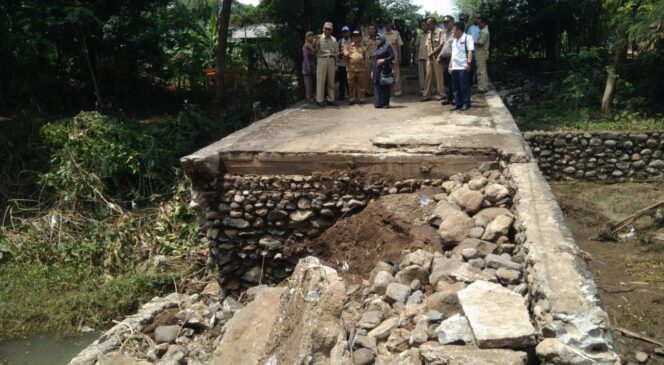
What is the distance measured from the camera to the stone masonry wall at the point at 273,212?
5.99 meters

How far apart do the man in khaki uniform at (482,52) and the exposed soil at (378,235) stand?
17.0ft

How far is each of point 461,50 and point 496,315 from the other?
5.94 meters

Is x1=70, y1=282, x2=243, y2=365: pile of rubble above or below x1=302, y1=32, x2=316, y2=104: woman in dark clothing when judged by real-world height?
below

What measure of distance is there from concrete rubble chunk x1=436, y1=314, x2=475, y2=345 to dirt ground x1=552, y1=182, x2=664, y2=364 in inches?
94.6

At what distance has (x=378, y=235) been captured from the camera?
549 cm

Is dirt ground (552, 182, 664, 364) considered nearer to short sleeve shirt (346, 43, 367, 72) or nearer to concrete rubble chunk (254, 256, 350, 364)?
concrete rubble chunk (254, 256, 350, 364)

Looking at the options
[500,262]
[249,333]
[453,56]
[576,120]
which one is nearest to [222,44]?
[453,56]

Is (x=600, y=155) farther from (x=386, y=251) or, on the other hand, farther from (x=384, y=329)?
(x=384, y=329)

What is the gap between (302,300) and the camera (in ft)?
12.2

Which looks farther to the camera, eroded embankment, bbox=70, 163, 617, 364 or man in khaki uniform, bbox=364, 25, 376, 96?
man in khaki uniform, bbox=364, 25, 376, 96

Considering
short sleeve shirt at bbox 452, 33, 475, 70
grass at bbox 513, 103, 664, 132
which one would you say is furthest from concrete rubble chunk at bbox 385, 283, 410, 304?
grass at bbox 513, 103, 664, 132

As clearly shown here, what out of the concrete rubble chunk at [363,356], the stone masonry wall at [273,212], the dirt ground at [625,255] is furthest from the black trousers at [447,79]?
the concrete rubble chunk at [363,356]

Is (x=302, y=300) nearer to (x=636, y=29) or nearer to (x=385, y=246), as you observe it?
(x=385, y=246)

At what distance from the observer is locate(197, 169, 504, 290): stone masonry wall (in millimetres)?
5992
